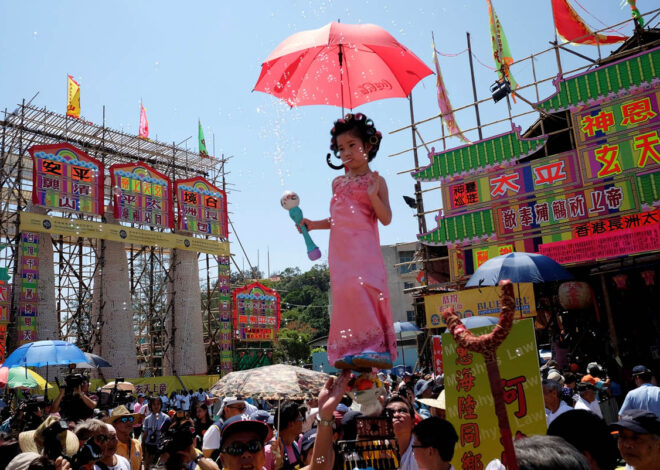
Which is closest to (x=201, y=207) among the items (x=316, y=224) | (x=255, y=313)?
(x=255, y=313)

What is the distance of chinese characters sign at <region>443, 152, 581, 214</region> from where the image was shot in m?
13.9

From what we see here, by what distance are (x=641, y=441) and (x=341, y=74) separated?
274 cm

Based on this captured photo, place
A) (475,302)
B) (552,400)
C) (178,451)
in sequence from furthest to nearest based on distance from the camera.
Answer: (475,302), (552,400), (178,451)

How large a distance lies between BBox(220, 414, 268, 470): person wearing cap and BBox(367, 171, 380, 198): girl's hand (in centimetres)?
143

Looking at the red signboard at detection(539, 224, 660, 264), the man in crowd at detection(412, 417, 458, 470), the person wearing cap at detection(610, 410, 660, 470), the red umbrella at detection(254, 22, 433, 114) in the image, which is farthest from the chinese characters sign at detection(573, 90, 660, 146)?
the man in crowd at detection(412, 417, 458, 470)

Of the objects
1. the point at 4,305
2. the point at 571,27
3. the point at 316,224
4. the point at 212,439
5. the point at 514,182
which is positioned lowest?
the point at 212,439

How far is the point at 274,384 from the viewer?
4.93m

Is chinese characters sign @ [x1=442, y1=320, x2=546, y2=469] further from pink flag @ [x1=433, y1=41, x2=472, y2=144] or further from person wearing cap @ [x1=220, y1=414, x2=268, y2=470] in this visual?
pink flag @ [x1=433, y1=41, x2=472, y2=144]

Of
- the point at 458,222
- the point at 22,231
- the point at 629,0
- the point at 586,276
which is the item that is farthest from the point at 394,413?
the point at 22,231

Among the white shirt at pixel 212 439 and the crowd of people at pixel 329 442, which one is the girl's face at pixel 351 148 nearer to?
the crowd of people at pixel 329 442

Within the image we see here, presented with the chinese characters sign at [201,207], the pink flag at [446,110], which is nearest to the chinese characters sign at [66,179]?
the chinese characters sign at [201,207]

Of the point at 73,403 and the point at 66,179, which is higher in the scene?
the point at 66,179

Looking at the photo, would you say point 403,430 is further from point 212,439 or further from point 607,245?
point 607,245

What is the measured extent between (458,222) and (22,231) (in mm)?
15673
